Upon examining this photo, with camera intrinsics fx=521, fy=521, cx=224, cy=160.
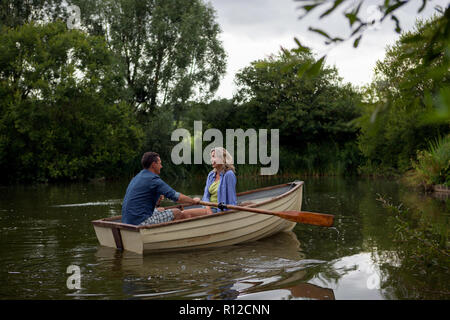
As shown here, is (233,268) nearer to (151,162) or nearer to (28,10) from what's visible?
(151,162)

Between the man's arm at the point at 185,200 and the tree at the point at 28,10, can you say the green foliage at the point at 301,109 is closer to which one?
the tree at the point at 28,10

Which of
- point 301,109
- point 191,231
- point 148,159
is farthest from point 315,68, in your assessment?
point 301,109

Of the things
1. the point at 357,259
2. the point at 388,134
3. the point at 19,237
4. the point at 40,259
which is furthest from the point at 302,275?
the point at 388,134

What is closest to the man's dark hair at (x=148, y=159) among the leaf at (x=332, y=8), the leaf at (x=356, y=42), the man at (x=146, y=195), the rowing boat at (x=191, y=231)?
the man at (x=146, y=195)

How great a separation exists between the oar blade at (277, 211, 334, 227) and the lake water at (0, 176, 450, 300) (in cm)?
45

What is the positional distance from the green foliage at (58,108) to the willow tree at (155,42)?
3.25 m

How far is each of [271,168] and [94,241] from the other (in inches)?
770

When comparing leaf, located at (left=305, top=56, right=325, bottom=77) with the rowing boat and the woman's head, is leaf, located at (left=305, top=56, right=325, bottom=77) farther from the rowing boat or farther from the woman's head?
the woman's head

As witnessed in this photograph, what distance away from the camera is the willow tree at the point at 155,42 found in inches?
1112

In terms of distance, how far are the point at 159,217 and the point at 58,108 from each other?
18.2 meters

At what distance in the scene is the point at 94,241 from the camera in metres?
7.98

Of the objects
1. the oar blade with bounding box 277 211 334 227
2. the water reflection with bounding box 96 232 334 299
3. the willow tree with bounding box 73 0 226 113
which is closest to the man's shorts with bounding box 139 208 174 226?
the water reflection with bounding box 96 232 334 299

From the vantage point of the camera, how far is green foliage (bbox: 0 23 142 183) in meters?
23.0

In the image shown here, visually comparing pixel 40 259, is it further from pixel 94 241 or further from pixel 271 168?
pixel 271 168
